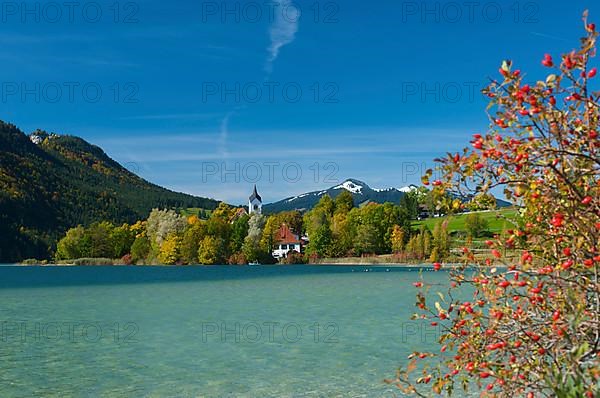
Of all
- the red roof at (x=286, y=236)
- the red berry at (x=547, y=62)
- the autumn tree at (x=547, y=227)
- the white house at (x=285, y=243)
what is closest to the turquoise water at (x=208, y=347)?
the autumn tree at (x=547, y=227)

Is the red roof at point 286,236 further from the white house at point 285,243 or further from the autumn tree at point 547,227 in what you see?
the autumn tree at point 547,227

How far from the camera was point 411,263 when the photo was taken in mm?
104500

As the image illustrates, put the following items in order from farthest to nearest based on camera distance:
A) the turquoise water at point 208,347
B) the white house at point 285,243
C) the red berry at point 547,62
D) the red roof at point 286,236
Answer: the red roof at point 286,236, the white house at point 285,243, the turquoise water at point 208,347, the red berry at point 547,62

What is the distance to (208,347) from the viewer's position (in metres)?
20.3

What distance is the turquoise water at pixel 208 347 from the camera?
48.2ft

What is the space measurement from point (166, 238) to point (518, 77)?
116839 mm

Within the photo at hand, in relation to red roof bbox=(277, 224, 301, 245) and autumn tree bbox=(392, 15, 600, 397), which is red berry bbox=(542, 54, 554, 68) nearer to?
autumn tree bbox=(392, 15, 600, 397)

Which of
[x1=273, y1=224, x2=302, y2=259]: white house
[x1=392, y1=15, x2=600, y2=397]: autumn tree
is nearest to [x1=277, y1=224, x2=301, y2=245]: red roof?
[x1=273, y1=224, x2=302, y2=259]: white house

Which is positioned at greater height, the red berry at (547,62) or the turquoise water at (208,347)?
the red berry at (547,62)

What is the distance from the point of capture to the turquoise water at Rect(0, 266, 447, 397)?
578 inches

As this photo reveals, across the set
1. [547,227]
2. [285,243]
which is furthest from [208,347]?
[285,243]

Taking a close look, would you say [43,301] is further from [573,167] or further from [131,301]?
[573,167]

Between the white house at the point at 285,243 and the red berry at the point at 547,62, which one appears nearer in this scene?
the red berry at the point at 547,62

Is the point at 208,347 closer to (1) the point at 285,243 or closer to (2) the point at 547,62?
(2) the point at 547,62
